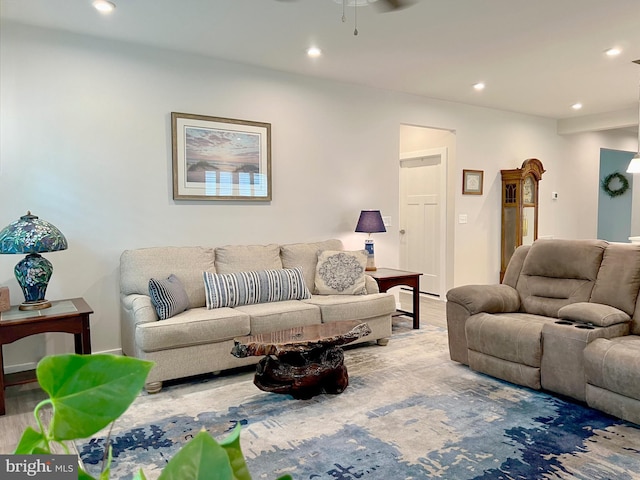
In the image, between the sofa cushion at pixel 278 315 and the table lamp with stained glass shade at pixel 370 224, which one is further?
the table lamp with stained glass shade at pixel 370 224

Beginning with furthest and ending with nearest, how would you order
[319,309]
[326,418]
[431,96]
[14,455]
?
1. [431,96]
2. [319,309]
3. [326,418]
4. [14,455]

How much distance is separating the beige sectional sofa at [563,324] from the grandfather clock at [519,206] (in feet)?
9.28

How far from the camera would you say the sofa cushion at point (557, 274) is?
11.2 feet

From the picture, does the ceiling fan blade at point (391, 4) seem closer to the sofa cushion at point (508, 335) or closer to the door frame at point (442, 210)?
the sofa cushion at point (508, 335)

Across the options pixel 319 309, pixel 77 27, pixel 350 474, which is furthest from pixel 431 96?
pixel 350 474

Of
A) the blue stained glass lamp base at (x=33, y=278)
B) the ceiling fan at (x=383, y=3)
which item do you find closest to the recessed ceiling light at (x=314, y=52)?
the ceiling fan at (x=383, y=3)

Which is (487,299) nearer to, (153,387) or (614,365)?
(614,365)

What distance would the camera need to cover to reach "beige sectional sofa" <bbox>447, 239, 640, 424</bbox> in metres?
2.69

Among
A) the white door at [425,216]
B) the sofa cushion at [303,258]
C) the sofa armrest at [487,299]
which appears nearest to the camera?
the sofa armrest at [487,299]

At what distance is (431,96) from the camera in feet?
18.9

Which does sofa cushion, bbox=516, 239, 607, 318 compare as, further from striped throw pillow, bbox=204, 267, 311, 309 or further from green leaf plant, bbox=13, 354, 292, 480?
green leaf plant, bbox=13, 354, 292, 480

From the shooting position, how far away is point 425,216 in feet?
22.0

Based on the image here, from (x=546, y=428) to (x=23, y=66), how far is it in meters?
4.31

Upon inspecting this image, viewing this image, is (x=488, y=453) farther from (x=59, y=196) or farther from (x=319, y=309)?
(x=59, y=196)
